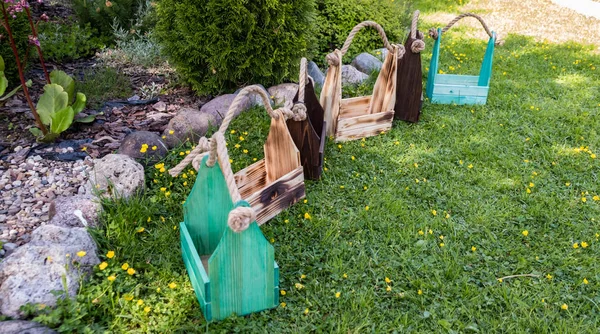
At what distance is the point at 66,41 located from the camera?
5.40 meters

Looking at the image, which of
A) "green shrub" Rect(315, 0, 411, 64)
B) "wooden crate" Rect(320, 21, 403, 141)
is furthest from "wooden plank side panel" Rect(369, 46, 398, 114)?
"green shrub" Rect(315, 0, 411, 64)

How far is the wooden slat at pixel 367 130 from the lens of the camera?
4.02 m

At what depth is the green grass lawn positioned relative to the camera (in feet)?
7.97

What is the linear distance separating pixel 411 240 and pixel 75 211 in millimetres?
2034

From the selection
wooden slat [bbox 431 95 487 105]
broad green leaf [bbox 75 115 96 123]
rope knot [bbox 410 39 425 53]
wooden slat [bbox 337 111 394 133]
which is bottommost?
wooden slat [bbox 431 95 487 105]

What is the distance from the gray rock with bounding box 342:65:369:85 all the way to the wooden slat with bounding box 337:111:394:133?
96cm

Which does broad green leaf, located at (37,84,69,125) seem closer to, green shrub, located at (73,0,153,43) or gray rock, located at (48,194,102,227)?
gray rock, located at (48,194,102,227)

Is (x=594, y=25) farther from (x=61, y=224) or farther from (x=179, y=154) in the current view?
(x=61, y=224)

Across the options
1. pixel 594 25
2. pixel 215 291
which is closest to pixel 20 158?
pixel 215 291

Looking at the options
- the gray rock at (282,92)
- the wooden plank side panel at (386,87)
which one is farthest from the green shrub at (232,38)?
the wooden plank side panel at (386,87)

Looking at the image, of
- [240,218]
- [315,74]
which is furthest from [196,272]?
[315,74]

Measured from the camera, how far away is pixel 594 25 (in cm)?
793

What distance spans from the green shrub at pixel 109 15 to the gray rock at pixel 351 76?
245 cm

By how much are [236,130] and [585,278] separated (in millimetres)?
2667
